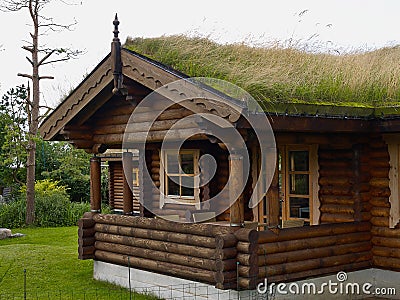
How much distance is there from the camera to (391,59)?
41.1ft

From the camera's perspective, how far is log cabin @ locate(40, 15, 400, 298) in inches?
349

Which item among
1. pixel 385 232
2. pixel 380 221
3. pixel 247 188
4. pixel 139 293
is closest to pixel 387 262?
pixel 385 232

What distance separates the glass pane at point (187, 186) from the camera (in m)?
13.5

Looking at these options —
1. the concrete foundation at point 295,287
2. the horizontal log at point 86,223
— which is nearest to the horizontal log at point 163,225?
the horizontal log at point 86,223

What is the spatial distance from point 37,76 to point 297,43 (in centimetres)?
1286

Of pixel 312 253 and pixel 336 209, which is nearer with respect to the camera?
pixel 312 253

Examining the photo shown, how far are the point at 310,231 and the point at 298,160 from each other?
66.0 inches

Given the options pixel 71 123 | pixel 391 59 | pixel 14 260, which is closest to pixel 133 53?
pixel 71 123

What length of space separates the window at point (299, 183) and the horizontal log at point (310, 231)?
0.66m

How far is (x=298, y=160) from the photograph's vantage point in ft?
36.3

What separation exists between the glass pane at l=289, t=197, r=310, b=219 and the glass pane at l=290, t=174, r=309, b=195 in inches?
5.2

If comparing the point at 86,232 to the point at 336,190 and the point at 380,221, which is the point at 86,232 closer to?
the point at 336,190

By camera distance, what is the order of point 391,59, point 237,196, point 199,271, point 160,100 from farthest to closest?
point 391,59
point 160,100
point 199,271
point 237,196

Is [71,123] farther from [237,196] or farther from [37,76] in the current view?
[37,76]
